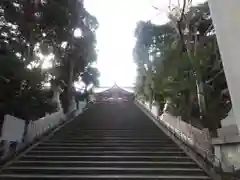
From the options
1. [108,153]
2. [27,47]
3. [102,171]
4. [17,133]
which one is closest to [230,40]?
[102,171]

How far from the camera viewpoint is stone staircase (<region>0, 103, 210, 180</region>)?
6.90 m

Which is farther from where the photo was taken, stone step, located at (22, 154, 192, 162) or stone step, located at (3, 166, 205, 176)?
stone step, located at (22, 154, 192, 162)

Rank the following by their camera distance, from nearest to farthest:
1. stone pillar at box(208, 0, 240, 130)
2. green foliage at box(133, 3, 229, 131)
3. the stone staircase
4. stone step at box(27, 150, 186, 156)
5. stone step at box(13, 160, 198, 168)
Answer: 1. stone pillar at box(208, 0, 240, 130)
2. the stone staircase
3. stone step at box(13, 160, 198, 168)
4. stone step at box(27, 150, 186, 156)
5. green foliage at box(133, 3, 229, 131)

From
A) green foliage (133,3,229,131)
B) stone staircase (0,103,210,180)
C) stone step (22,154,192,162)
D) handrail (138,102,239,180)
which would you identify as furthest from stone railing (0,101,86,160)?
green foliage (133,3,229,131)

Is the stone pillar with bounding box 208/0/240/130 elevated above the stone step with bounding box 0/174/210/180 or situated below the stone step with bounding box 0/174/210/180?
above

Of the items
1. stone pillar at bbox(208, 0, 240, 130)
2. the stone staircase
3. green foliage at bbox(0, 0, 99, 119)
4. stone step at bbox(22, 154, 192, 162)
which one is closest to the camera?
stone pillar at bbox(208, 0, 240, 130)

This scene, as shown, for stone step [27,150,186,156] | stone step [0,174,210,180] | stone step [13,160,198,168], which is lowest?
stone step [0,174,210,180]

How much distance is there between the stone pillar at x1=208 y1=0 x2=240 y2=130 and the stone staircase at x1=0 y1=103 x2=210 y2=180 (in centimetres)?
452

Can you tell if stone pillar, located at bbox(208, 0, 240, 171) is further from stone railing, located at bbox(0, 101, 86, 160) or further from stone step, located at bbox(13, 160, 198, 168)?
stone railing, located at bbox(0, 101, 86, 160)

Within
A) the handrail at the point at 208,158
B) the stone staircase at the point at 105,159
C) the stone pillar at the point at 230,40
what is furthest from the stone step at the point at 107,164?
the stone pillar at the point at 230,40

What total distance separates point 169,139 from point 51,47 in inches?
258

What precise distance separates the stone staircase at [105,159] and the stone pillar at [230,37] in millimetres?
4517

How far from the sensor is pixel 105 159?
802cm

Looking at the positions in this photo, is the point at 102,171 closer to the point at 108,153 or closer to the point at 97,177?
the point at 97,177
